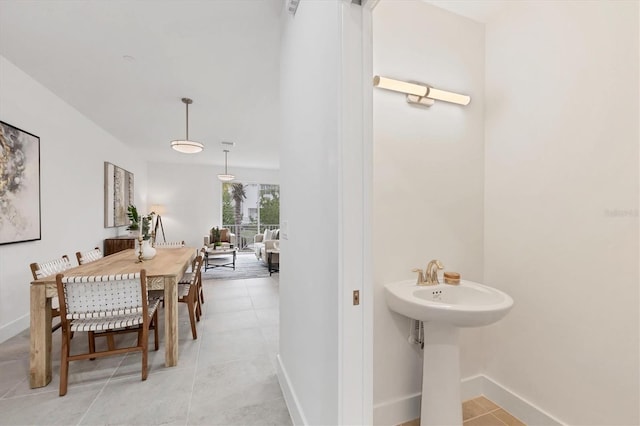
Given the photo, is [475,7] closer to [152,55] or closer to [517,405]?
[517,405]

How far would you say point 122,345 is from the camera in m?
2.63

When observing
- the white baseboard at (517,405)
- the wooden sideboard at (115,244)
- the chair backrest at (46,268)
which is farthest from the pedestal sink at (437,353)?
the wooden sideboard at (115,244)

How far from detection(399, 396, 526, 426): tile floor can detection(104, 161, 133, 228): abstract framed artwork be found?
545 cm

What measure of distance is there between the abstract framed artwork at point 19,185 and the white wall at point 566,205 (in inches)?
165

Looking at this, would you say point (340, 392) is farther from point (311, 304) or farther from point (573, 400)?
point (573, 400)

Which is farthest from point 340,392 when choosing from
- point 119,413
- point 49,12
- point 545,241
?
point 49,12

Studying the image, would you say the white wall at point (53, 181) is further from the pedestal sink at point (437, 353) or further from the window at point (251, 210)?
the window at point (251, 210)

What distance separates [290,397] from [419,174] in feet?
5.20

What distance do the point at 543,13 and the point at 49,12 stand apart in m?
3.30

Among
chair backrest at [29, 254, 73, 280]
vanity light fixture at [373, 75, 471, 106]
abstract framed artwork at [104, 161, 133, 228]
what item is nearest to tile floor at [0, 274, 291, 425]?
chair backrest at [29, 254, 73, 280]

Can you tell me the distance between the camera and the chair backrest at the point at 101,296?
1.92 metres

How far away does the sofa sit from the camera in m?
5.93

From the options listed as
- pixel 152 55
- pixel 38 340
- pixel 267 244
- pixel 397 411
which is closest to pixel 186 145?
pixel 152 55

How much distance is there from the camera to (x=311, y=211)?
1.35m
